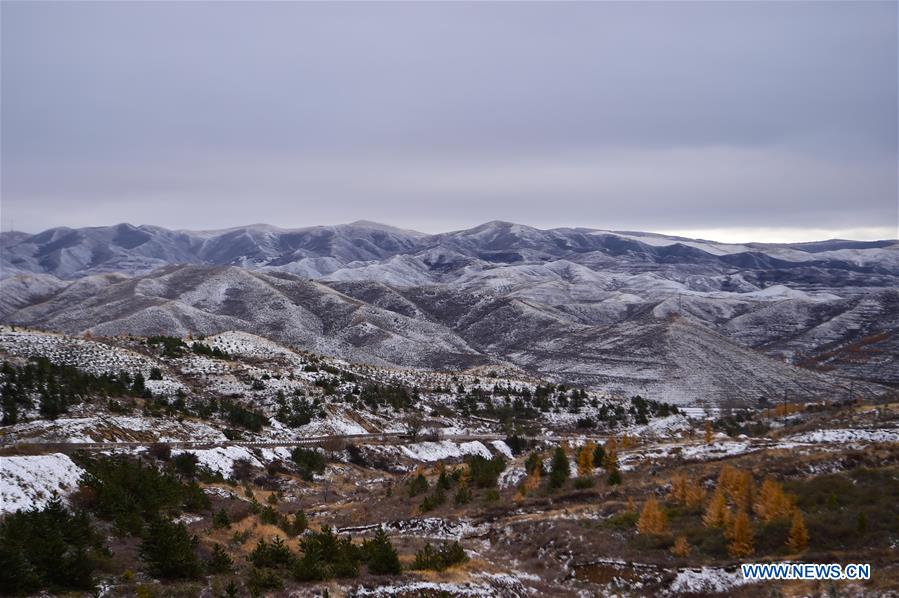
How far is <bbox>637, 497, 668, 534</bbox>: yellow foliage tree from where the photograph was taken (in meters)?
19.5

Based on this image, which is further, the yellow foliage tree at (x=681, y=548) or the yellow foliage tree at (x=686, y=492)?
the yellow foliage tree at (x=686, y=492)

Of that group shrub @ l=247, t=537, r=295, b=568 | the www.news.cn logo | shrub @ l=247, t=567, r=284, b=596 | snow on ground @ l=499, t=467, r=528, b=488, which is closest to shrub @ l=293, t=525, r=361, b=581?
shrub @ l=247, t=537, r=295, b=568

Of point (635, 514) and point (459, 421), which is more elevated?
point (635, 514)

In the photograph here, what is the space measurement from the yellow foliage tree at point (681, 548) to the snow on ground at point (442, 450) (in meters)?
23.1

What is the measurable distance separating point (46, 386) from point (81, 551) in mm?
30892

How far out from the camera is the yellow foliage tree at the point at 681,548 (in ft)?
58.6

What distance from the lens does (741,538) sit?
56.9 ft

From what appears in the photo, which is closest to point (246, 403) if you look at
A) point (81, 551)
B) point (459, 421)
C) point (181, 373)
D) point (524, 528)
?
point (181, 373)

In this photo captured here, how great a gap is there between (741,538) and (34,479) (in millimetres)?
21022

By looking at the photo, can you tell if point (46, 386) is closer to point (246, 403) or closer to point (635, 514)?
point (246, 403)

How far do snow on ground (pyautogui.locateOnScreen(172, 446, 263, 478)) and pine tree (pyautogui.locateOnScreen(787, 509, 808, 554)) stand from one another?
2381cm

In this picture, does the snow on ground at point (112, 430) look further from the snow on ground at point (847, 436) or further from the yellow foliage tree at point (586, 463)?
the snow on ground at point (847, 436)

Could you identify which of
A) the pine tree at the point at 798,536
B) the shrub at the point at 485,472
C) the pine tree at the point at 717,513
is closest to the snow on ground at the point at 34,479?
the shrub at the point at 485,472

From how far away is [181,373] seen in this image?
52.8 meters
